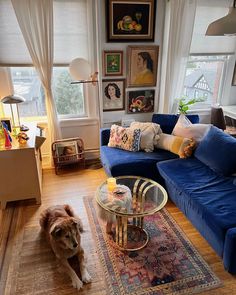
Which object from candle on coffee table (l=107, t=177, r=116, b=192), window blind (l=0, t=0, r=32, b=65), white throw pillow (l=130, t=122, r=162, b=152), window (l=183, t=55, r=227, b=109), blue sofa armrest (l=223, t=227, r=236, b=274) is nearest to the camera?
Result: blue sofa armrest (l=223, t=227, r=236, b=274)

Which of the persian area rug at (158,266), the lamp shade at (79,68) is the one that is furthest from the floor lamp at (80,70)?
the persian area rug at (158,266)

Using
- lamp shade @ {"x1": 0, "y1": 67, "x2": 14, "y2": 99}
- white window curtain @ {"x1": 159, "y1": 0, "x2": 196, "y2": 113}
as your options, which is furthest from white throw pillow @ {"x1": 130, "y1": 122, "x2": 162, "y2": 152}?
lamp shade @ {"x1": 0, "y1": 67, "x2": 14, "y2": 99}

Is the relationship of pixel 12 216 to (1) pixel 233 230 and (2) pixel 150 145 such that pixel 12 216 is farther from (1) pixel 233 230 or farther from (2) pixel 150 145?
(1) pixel 233 230

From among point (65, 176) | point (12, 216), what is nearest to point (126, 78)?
point (65, 176)

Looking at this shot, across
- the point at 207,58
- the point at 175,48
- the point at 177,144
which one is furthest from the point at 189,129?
the point at 207,58

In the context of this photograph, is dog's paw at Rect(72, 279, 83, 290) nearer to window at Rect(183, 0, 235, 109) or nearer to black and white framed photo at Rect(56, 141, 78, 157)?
black and white framed photo at Rect(56, 141, 78, 157)

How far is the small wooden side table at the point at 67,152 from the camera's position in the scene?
11.3 ft

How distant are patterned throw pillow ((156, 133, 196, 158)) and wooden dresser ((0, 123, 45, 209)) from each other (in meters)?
1.57

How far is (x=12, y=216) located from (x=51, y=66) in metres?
1.90

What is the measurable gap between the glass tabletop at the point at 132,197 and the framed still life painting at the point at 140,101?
1568mm

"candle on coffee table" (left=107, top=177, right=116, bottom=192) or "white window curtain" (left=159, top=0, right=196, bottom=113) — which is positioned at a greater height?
"white window curtain" (left=159, top=0, right=196, bottom=113)

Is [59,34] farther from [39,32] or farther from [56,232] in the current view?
[56,232]

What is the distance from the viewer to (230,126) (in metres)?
3.86

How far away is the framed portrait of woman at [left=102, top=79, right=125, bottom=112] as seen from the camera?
3.54 metres
